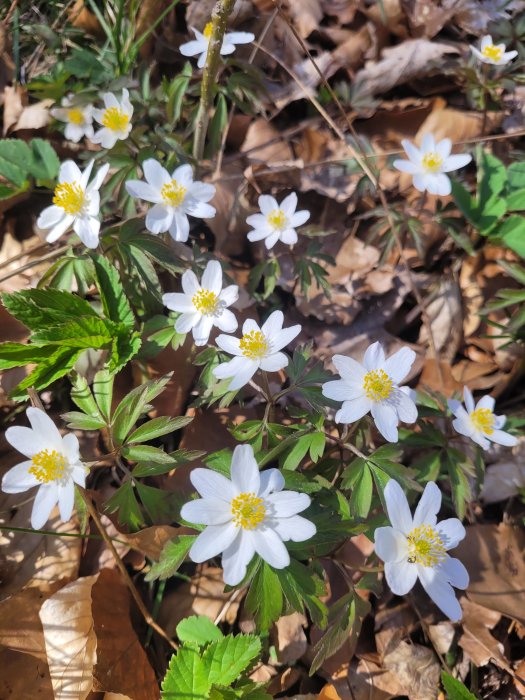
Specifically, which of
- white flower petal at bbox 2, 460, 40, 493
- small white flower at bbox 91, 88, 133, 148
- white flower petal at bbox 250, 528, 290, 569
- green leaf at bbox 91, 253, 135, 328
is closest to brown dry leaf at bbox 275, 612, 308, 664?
white flower petal at bbox 250, 528, 290, 569

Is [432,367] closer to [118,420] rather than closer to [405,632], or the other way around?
[405,632]

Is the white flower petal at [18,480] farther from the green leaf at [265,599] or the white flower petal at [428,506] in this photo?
the white flower petal at [428,506]

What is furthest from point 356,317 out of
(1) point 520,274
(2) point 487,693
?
(2) point 487,693

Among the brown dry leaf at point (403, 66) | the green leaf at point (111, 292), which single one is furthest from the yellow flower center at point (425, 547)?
the brown dry leaf at point (403, 66)

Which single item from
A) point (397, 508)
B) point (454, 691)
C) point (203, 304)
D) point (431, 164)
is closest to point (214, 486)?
point (397, 508)

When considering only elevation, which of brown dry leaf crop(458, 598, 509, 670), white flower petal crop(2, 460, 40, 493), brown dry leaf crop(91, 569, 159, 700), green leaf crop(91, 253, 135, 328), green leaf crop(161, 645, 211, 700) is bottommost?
brown dry leaf crop(458, 598, 509, 670)

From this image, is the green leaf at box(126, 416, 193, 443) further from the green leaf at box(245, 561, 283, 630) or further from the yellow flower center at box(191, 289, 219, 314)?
the green leaf at box(245, 561, 283, 630)

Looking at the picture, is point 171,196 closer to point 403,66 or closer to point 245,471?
point 245,471
